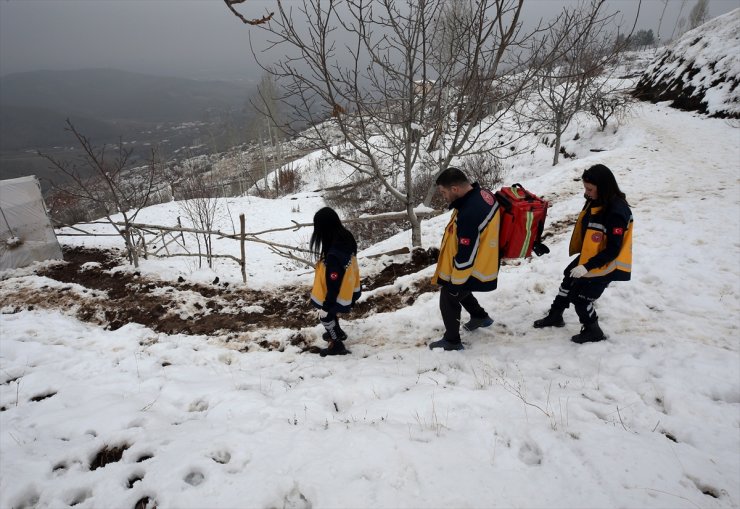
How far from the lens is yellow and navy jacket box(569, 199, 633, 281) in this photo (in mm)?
3021

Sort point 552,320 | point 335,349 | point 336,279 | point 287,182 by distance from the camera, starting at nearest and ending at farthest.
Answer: point 336,279
point 552,320
point 335,349
point 287,182

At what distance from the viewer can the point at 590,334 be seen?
11.6 feet

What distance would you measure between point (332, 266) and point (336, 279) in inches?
6.2

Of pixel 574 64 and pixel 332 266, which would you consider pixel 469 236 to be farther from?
pixel 574 64

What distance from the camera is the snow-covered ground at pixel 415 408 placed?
2039 millimetres

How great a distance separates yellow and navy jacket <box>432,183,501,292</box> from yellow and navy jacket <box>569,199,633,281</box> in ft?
2.77

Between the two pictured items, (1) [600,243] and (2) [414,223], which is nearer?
(1) [600,243]

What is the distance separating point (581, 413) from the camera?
264cm

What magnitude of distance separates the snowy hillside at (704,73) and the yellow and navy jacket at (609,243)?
17.1 meters

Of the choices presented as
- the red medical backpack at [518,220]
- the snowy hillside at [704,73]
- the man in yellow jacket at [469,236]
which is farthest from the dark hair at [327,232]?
the snowy hillside at [704,73]

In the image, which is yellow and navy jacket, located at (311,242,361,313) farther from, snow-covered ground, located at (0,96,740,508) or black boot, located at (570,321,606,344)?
black boot, located at (570,321,606,344)

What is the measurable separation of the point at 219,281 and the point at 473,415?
583 centimetres

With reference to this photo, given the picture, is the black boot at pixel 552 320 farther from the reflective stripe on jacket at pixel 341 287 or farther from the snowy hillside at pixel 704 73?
the snowy hillside at pixel 704 73

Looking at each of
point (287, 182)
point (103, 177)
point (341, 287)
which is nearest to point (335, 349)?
point (341, 287)
